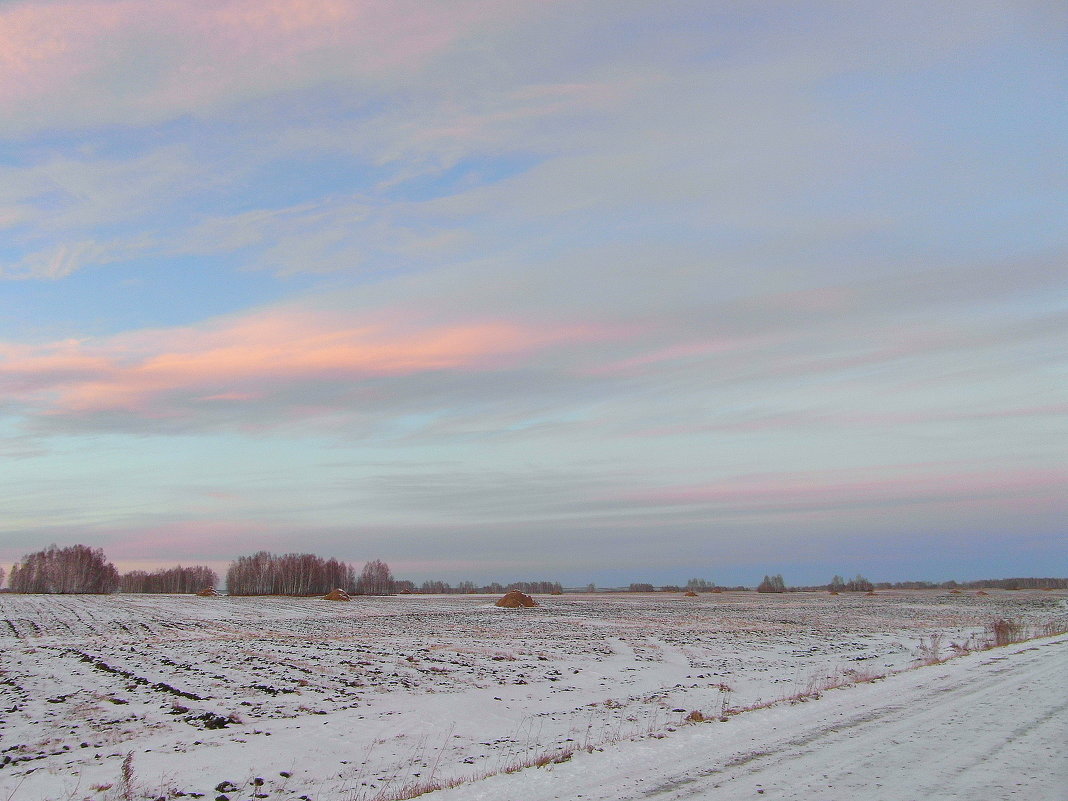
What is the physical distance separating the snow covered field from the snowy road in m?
0.06

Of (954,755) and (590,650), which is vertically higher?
(954,755)

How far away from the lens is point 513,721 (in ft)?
58.3

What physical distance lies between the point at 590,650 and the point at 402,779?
2115 centimetres

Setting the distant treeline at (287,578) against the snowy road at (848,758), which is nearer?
the snowy road at (848,758)

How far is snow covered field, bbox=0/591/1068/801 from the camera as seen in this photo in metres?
11.4

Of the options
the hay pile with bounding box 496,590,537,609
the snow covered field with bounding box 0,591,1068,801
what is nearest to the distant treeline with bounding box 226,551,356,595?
the hay pile with bounding box 496,590,537,609

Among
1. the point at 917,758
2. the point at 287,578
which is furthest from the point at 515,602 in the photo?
the point at 287,578

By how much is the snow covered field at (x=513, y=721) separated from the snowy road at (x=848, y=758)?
0.06 m

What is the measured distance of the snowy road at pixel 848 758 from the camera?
10289 mm

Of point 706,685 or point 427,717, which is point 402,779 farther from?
point 706,685

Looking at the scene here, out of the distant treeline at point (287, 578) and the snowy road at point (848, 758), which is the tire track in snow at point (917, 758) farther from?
the distant treeline at point (287, 578)

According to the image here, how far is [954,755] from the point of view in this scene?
11.9 metres

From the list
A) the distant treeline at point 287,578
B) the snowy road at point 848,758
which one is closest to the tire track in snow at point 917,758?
the snowy road at point 848,758

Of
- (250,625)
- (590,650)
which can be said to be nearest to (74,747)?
(590,650)
